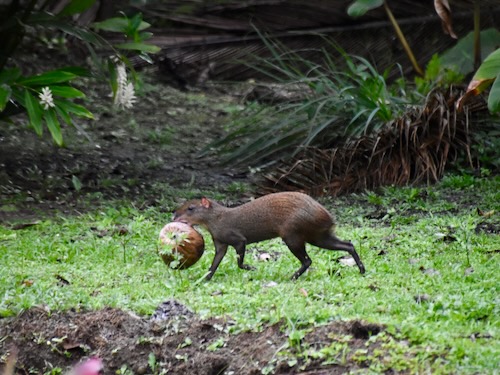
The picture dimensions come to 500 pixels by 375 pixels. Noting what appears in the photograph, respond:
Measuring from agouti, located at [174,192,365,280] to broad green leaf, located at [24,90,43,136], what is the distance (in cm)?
207

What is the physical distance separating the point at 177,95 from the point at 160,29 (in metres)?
1.10

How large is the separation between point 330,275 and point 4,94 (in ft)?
10.3

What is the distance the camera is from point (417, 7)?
36.0 feet

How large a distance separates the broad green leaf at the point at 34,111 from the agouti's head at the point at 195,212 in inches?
80.2

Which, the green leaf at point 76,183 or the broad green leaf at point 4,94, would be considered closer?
the broad green leaf at point 4,94

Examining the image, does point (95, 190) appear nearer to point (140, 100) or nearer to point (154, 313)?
point (140, 100)

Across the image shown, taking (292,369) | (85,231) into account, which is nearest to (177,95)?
(85,231)

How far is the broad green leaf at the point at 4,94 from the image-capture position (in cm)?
729

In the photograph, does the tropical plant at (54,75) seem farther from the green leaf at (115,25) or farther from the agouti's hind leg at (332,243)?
the agouti's hind leg at (332,243)

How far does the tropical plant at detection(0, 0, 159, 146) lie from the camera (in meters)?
7.61

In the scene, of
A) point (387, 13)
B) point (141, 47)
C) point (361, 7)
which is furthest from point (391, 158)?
point (141, 47)

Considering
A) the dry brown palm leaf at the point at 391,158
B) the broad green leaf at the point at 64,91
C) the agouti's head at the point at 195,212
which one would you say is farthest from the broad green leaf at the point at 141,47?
the agouti's head at the point at 195,212

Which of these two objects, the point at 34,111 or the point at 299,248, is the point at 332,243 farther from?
the point at 34,111

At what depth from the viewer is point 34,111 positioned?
7.58m
